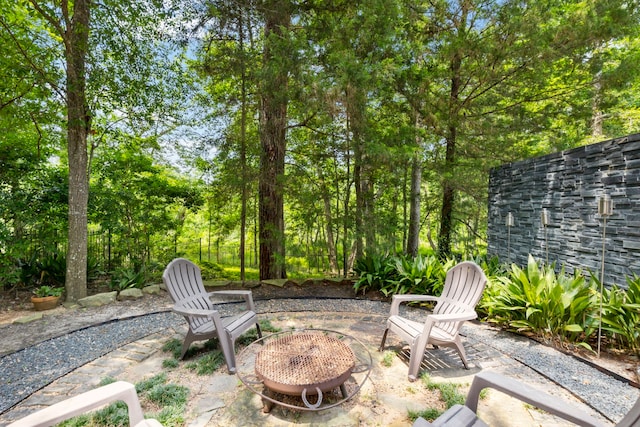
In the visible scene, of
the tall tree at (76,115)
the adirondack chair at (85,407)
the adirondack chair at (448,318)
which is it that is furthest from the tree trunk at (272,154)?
the adirondack chair at (85,407)

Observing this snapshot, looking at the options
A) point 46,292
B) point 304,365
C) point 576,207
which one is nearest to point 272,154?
point 46,292

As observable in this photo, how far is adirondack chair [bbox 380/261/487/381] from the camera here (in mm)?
2422

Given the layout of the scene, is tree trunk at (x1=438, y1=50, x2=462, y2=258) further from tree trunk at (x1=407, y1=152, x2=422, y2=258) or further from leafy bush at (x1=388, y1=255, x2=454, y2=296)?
leafy bush at (x1=388, y1=255, x2=454, y2=296)

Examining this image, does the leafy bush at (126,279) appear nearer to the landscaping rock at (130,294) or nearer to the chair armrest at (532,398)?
the landscaping rock at (130,294)

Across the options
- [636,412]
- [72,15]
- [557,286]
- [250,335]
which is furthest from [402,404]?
[72,15]

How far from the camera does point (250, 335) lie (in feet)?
10.5

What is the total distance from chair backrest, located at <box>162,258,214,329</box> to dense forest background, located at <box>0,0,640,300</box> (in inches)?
74.5

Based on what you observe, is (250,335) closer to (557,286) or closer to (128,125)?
(557,286)

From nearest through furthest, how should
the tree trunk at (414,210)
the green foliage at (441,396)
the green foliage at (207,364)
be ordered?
the green foliage at (441,396) → the green foliage at (207,364) → the tree trunk at (414,210)

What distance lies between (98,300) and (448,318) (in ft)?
15.3

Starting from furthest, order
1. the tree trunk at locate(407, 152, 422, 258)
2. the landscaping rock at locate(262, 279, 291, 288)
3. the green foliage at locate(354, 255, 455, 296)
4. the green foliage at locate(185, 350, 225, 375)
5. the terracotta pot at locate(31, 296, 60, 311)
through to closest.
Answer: the tree trunk at locate(407, 152, 422, 258) < the landscaping rock at locate(262, 279, 291, 288) < the green foliage at locate(354, 255, 455, 296) < the terracotta pot at locate(31, 296, 60, 311) < the green foliage at locate(185, 350, 225, 375)

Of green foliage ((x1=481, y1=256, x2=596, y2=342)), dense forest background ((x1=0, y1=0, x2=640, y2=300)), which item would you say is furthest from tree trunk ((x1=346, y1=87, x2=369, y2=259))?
green foliage ((x1=481, y1=256, x2=596, y2=342))

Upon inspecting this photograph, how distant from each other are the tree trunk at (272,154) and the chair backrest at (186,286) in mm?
1868

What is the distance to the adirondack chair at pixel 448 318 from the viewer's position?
2.42m
